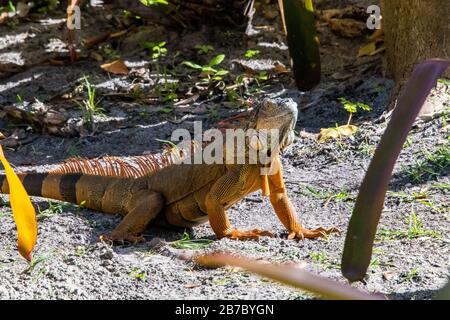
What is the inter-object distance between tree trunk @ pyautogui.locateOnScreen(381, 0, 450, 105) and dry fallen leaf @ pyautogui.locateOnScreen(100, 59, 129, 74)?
242 centimetres

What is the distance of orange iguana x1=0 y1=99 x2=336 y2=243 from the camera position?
4.48 meters

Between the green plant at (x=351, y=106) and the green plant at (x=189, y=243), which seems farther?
the green plant at (x=351, y=106)

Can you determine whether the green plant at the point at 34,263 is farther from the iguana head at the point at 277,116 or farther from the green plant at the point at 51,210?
the iguana head at the point at 277,116

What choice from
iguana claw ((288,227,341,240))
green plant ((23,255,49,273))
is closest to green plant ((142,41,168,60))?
iguana claw ((288,227,341,240))

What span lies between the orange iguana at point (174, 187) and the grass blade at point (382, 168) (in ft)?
6.57

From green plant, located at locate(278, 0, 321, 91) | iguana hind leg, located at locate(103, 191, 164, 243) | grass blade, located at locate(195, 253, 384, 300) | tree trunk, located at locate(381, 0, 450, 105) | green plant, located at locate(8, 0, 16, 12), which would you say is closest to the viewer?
grass blade, located at locate(195, 253, 384, 300)

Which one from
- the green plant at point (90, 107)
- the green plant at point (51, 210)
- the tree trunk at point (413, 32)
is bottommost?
the green plant at point (90, 107)

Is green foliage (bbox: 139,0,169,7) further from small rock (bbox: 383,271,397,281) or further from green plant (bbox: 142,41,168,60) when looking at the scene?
small rock (bbox: 383,271,397,281)

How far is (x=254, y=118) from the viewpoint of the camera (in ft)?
14.5

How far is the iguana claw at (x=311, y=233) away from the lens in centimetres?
447

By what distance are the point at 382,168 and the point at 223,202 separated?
238 cm

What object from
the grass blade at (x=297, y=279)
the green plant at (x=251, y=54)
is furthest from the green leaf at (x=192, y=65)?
the grass blade at (x=297, y=279)

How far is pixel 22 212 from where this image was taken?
3217 mm
